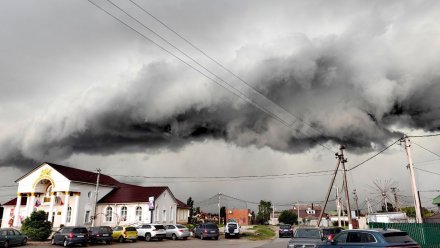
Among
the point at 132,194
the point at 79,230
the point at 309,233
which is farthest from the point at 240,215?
the point at 309,233

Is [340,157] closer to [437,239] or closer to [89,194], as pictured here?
[437,239]

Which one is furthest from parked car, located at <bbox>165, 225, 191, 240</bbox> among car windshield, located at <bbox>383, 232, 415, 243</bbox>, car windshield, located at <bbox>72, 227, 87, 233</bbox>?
car windshield, located at <bbox>383, 232, 415, 243</bbox>

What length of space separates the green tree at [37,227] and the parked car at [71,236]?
20.4 ft

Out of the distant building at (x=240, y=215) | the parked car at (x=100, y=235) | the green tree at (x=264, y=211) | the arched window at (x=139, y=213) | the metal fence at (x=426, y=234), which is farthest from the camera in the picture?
the green tree at (x=264, y=211)

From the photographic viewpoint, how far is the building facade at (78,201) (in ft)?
177

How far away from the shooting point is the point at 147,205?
55969mm

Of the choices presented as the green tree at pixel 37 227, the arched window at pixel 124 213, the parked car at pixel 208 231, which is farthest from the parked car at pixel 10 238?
the arched window at pixel 124 213

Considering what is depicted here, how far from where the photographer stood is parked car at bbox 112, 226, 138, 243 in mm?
38406

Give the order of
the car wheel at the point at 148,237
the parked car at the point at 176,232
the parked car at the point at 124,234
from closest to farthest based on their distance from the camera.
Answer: the parked car at the point at 124,234, the car wheel at the point at 148,237, the parked car at the point at 176,232

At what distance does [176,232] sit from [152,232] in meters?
3.11

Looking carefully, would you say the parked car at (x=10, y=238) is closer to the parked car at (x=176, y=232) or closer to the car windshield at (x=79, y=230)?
the car windshield at (x=79, y=230)

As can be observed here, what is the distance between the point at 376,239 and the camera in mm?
13742

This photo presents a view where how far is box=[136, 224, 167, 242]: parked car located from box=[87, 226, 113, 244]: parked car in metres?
5.46

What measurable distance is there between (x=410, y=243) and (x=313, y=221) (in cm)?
12308
